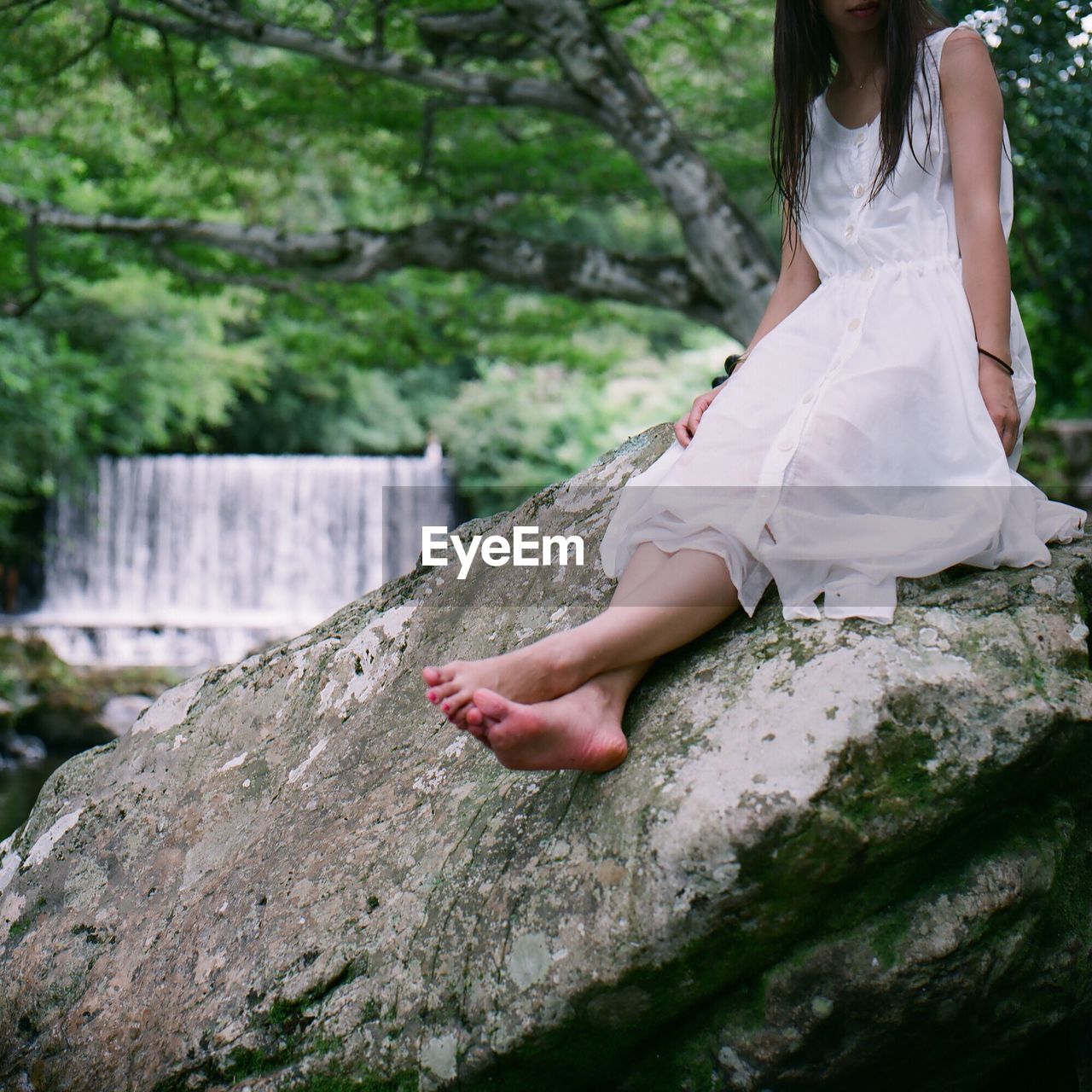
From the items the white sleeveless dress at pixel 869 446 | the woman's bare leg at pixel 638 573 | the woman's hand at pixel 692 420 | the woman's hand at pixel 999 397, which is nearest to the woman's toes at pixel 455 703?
the woman's bare leg at pixel 638 573

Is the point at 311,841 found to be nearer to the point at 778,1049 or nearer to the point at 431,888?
the point at 431,888

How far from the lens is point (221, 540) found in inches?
505

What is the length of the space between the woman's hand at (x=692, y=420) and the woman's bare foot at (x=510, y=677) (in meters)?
0.70

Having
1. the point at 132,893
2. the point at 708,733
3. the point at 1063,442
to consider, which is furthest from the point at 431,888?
the point at 1063,442

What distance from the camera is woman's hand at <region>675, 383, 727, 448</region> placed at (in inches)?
91.4

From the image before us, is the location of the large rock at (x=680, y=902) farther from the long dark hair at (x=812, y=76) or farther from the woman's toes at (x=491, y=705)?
the long dark hair at (x=812, y=76)

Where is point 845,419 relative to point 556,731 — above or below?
above

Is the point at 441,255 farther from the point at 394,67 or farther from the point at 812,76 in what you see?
the point at 812,76

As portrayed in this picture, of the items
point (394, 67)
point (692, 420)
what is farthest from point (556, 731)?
point (394, 67)

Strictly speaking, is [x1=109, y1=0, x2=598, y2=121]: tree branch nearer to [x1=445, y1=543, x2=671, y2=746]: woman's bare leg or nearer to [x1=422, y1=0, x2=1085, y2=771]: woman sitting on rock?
[x1=422, y1=0, x2=1085, y2=771]: woman sitting on rock

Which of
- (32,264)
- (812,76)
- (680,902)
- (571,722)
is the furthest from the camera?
(32,264)

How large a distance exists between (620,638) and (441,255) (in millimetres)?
5029

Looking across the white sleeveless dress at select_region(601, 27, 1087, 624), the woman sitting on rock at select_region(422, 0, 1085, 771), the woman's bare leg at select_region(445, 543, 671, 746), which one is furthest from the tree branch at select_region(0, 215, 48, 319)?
the woman's bare leg at select_region(445, 543, 671, 746)

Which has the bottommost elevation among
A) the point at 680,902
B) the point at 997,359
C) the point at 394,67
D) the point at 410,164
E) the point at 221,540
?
the point at 221,540
